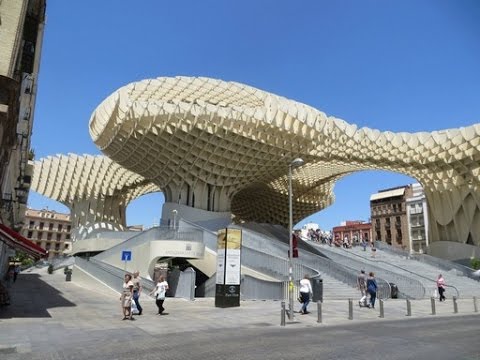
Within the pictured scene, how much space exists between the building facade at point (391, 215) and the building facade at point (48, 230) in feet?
263

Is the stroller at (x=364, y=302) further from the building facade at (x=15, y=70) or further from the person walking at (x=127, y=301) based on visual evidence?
the building facade at (x=15, y=70)

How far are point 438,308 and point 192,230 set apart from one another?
54.3ft

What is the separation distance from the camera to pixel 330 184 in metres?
66.8

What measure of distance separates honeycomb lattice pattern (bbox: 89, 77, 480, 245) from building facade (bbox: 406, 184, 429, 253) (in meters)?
45.7

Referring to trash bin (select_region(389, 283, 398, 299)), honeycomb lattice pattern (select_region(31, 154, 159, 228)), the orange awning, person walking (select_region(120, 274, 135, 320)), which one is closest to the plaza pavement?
person walking (select_region(120, 274, 135, 320))

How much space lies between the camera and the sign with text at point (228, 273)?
1820 centimetres

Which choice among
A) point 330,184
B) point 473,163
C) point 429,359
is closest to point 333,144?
point 473,163

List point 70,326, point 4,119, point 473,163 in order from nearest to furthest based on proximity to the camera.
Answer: point 70,326, point 4,119, point 473,163

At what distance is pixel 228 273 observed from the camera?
18.3 metres

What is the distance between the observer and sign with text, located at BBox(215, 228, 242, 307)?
18.2 metres

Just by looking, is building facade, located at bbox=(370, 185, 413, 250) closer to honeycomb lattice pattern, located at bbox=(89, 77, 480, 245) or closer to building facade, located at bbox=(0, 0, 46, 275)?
honeycomb lattice pattern, located at bbox=(89, 77, 480, 245)

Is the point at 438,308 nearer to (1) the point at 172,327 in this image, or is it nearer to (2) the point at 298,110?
(1) the point at 172,327

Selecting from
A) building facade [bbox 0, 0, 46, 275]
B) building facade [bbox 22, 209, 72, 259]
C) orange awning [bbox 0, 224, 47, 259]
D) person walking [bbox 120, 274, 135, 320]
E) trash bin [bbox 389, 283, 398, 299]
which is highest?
building facade [bbox 22, 209, 72, 259]

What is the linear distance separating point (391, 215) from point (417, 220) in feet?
25.4
